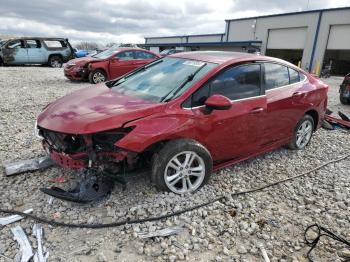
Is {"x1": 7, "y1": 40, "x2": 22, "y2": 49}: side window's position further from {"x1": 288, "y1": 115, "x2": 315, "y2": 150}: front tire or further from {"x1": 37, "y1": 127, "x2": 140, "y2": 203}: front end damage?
{"x1": 288, "y1": 115, "x2": 315, "y2": 150}: front tire

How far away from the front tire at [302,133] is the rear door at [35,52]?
671 inches

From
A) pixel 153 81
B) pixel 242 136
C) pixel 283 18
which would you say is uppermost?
pixel 283 18

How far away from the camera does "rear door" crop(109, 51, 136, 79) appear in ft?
38.5

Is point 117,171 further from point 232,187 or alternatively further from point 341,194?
point 341,194

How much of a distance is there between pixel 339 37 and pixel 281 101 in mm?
24047

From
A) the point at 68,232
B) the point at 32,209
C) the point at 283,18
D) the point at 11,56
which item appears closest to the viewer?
the point at 68,232

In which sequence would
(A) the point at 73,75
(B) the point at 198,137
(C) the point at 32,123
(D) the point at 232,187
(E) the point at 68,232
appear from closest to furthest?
(E) the point at 68,232 → (B) the point at 198,137 → (D) the point at 232,187 → (C) the point at 32,123 → (A) the point at 73,75

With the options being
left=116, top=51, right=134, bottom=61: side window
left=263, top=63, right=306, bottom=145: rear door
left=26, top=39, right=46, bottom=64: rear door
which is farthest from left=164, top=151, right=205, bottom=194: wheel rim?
left=26, top=39, right=46, bottom=64: rear door

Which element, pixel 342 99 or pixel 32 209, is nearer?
pixel 32 209

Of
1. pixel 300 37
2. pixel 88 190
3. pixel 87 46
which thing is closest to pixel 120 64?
pixel 88 190

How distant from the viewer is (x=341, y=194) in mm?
3914

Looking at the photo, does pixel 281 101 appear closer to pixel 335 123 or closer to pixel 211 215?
pixel 211 215

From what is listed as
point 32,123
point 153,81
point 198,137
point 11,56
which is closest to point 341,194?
point 198,137

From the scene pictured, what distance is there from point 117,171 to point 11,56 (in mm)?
17492
